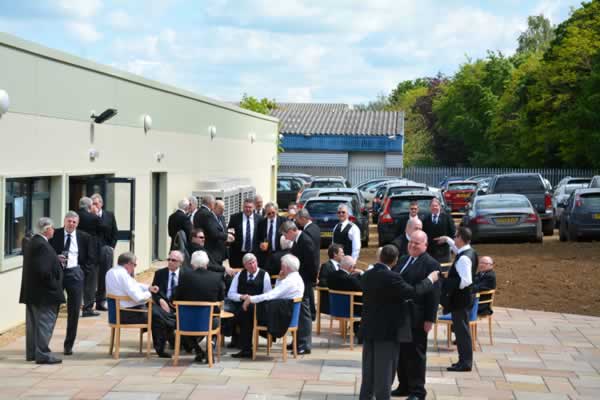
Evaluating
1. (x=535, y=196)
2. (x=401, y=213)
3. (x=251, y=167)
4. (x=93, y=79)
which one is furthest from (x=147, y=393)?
(x=251, y=167)

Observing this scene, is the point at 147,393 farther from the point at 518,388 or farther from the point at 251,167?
the point at 251,167

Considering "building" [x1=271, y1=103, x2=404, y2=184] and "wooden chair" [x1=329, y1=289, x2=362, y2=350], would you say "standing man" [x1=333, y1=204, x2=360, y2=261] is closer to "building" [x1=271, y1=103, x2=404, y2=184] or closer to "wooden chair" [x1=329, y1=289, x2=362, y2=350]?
"wooden chair" [x1=329, y1=289, x2=362, y2=350]

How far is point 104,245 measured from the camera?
1530 centimetres

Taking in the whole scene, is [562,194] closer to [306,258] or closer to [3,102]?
[306,258]

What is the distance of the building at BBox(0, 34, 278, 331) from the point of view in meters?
13.9

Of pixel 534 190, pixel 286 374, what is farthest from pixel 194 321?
pixel 534 190

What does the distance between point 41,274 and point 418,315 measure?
4184mm

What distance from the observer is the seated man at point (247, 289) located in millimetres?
11742

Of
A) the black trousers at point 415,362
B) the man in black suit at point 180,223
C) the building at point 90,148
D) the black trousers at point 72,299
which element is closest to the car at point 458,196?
the building at point 90,148

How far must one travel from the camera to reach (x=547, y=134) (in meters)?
56.8

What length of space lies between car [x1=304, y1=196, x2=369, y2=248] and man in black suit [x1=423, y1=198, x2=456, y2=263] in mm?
9055

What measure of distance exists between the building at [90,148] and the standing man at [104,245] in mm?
964

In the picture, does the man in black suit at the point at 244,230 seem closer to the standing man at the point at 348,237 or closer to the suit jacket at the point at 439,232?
the standing man at the point at 348,237

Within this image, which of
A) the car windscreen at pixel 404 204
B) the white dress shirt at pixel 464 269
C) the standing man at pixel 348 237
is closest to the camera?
the white dress shirt at pixel 464 269
